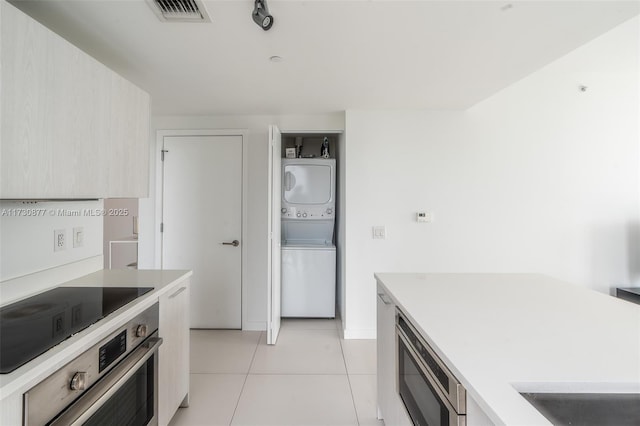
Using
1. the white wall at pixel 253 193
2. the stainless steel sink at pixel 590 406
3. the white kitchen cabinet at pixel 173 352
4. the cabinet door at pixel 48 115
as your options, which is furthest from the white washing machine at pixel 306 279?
the stainless steel sink at pixel 590 406

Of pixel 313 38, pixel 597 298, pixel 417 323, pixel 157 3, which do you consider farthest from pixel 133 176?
pixel 597 298

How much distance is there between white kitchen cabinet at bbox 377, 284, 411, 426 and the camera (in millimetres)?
1241

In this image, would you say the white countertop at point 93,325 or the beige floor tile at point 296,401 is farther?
the beige floor tile at point 296,401

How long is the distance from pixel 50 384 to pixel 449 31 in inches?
84.7

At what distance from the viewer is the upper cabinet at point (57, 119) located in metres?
0.92

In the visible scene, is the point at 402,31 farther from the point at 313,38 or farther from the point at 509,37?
the point at 509,37

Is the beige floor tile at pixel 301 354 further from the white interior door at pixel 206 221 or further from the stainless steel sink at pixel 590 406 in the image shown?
the stainless steel sink at pixel 590 406

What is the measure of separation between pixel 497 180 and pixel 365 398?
91.2 inches

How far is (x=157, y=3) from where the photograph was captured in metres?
1.18

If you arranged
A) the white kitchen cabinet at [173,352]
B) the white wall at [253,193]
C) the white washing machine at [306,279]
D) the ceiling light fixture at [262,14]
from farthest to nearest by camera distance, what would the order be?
the white washing machine at [306,279], the white wall at [253,193], the white kitchen cabinet at [173,352], the ceiling light fixture at [262,14]

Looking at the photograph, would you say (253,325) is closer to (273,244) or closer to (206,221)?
(273,244)

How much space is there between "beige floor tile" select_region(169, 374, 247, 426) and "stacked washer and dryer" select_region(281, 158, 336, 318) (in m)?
1.06

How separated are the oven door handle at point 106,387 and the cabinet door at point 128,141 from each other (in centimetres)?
80

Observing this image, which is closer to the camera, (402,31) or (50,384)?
(50,384)
